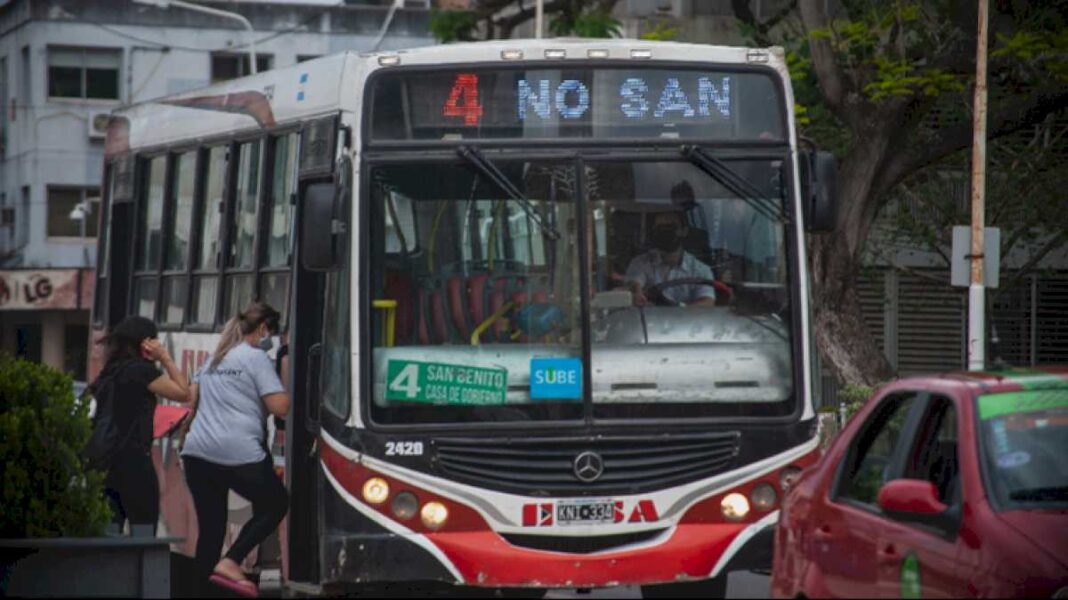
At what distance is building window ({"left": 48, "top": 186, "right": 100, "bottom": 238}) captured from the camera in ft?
176

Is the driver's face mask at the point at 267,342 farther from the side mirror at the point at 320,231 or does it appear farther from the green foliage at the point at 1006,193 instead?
the green foliage at the point at 1006,193

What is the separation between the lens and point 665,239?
11328mm

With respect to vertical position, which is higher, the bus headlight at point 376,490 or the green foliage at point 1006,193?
the green foliage at point 1006,193

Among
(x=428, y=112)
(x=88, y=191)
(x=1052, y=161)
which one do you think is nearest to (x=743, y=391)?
(x=428, y=112)

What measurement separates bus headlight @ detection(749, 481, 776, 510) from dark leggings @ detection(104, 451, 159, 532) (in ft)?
14.0

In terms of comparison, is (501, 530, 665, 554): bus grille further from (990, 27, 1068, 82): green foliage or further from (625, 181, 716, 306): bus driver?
(990, 27, 1068, 82): green foliage

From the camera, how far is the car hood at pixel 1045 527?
6781mm

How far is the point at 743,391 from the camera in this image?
11320 mm

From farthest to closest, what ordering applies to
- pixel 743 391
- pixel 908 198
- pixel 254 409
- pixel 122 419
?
pixel 908 198
pixel 122 419
pixel 254 409
pixel 743 391

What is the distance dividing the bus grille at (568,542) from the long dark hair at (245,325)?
239 cm

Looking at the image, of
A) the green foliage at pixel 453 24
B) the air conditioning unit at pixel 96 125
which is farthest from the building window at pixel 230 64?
the green foliage at pixel 453 24

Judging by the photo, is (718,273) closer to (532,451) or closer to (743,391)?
(743,391)

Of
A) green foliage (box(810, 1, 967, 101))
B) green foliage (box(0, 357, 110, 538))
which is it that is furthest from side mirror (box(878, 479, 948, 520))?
green foliage (box(810, 1, 967, 101))

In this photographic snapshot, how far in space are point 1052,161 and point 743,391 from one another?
20.9 meters
